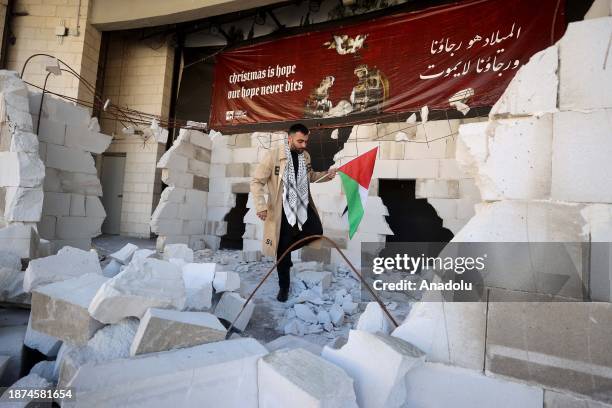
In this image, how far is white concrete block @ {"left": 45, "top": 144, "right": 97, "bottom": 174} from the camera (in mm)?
4977

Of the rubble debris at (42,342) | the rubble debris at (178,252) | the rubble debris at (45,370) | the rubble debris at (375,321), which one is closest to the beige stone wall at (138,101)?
the rubble debris at (178,252)

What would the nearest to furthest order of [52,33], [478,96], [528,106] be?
[528,106] → [478,96] → [52,33]

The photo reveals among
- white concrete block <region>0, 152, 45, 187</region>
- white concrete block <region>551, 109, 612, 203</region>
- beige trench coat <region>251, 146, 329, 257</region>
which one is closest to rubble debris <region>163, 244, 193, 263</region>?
beige trench coat <region>251, 146, 329, 257</region>

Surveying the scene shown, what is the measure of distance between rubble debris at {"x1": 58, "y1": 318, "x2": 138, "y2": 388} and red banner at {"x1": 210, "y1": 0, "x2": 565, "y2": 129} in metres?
5.47

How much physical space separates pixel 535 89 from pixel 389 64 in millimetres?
5069

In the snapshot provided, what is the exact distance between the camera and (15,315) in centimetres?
273

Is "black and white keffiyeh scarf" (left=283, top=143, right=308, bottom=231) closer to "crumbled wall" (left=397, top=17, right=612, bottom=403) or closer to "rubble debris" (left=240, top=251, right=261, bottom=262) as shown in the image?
"crumbled wall" (left=397, top=17, right=612, bottom=403)

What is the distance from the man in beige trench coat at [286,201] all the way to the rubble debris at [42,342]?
1.89 metres

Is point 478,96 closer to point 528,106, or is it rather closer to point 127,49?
point 528,106

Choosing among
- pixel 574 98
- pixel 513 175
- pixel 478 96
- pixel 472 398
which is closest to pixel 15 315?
pixel 472 398

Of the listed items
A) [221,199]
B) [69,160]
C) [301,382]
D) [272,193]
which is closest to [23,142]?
[69,160]

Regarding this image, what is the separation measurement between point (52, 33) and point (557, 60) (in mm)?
10053

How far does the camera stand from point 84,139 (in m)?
5.34

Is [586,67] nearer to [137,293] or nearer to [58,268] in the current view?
[137,293]
